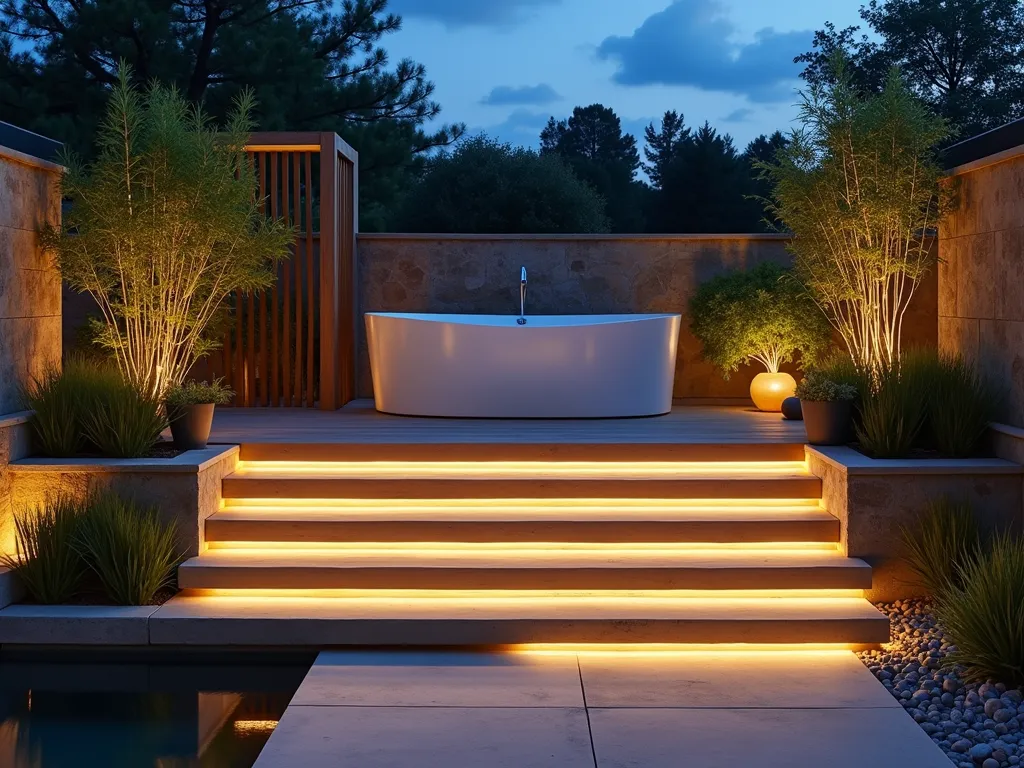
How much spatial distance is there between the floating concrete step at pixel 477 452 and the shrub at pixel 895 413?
44cm

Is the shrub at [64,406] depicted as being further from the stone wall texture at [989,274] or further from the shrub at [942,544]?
the stone wall texture at [989,274]

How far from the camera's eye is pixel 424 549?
5227 mm

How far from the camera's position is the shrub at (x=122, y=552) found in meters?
4.79

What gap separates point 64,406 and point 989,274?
4378 mm

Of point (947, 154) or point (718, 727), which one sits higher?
point (947, 154)

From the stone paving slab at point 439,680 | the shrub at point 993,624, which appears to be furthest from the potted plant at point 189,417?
the shrub at point 993,624

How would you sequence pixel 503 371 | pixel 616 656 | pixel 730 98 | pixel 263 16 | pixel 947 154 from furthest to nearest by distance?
pixel 730 98
pixel 263 16
pixel 503 371
pixel 947 154
pixel 616 656

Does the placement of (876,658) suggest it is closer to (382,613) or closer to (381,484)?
(382,613)

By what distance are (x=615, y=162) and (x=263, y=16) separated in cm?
1324

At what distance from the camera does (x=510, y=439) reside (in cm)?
607

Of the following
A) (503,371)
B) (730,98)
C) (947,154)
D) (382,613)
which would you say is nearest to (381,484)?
(382,613)

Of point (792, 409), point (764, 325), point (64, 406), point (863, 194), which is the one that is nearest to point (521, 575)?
point (64, 406)

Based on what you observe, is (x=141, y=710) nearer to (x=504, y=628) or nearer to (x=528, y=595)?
(x=504, y=628)

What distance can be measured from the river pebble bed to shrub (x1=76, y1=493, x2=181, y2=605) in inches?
113
